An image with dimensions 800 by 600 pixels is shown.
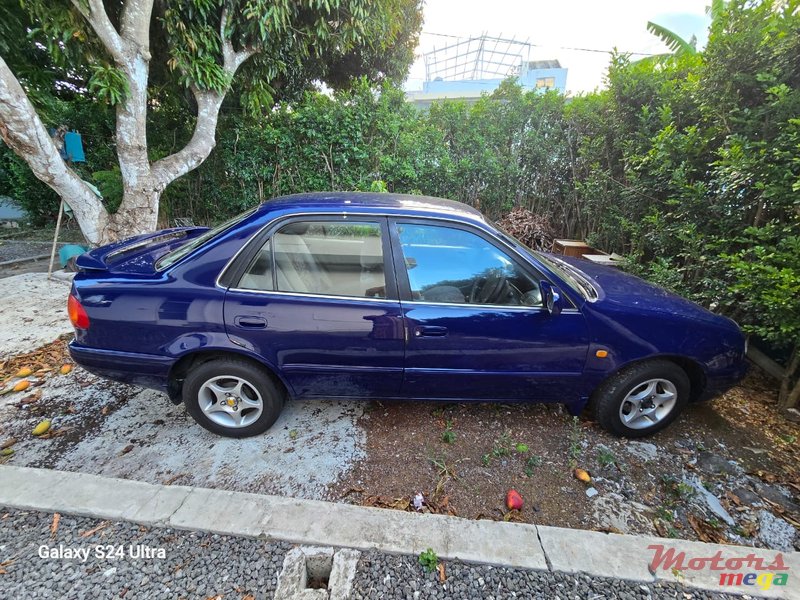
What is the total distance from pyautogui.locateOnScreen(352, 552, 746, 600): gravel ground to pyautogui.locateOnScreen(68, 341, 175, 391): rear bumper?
1.68m

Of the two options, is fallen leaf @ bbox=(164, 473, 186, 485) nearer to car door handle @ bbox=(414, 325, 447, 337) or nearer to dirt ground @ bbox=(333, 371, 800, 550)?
dirt ground @ bbox=(333, 371, 800, 550)

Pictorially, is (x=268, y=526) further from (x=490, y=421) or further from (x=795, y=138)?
(x=795, y=138)

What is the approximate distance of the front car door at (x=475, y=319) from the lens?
7.18ft

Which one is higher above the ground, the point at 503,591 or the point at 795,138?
the point at 795,138

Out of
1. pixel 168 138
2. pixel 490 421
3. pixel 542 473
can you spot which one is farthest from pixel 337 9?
pixel 542 473

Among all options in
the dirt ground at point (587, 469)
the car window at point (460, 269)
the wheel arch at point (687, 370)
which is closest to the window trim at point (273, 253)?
the car window at point (460, 269)

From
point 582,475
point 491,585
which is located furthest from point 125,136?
point 582,475

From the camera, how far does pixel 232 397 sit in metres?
2.36

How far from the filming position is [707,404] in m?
2.97

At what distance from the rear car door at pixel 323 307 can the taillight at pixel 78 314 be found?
0.91 m

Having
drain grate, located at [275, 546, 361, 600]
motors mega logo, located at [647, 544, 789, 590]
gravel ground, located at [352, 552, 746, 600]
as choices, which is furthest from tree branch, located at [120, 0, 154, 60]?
motors mega logo, located at [647, 544, 789, 590]

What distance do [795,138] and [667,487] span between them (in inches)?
107

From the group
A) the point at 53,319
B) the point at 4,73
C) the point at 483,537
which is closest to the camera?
the point at 483,537

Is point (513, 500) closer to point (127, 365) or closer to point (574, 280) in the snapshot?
point (574, 280)
